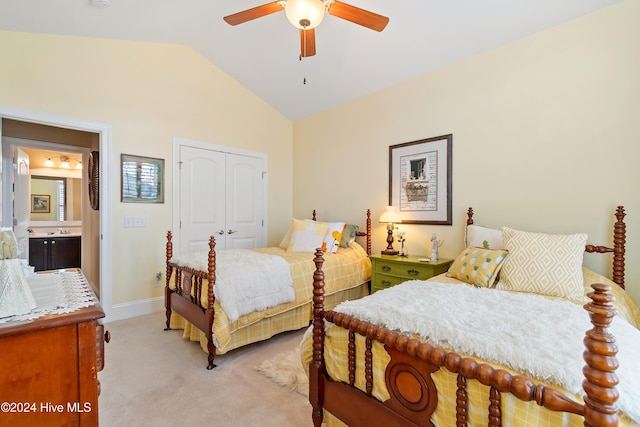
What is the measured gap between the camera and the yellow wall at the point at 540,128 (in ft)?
7.40

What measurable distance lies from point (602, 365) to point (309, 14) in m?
2.19

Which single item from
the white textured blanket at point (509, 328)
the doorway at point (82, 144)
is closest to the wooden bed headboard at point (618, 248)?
the white textured blanket at point (509, 328)

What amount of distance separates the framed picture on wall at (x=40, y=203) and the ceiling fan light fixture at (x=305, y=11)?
19.8 feet

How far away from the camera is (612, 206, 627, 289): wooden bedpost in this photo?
7.16 ft

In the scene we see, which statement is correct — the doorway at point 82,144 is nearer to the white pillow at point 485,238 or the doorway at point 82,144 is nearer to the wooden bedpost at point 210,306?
the wooden bedpost at point 210,306

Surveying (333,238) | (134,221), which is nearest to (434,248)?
(333,238)

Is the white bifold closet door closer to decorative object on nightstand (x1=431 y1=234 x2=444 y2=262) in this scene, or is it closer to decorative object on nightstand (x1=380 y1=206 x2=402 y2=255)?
decorative object on nightstand (x1=380 y1=206 x2=402 y2=255)

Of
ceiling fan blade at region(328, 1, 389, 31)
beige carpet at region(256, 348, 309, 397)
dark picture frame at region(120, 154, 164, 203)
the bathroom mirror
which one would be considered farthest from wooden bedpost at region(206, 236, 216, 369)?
the bathroom mirror

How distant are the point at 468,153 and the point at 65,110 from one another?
4030mm

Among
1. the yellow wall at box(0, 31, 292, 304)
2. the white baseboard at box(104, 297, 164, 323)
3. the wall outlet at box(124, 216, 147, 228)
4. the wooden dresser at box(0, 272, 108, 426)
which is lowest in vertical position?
the white baseboard at box(104, 297, 164, 323)

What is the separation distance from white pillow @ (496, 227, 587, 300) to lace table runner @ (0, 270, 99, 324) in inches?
93.3

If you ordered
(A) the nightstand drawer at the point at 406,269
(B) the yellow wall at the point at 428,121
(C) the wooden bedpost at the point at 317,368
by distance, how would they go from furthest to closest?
(A) the nightstand drawer at the point at 406,269 → (B) the yellow wall at the point at 428,121 → (C) the wooden bedpost at the point at 317,368

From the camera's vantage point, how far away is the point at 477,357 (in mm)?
1057

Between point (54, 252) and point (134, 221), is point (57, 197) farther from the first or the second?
point (134, 221)
